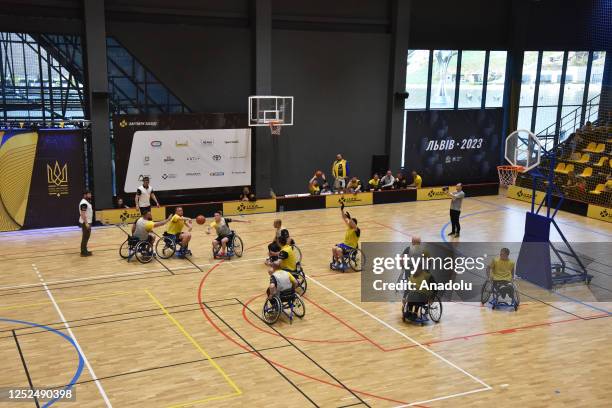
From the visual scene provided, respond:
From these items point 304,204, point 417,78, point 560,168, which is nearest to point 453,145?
point 417,78

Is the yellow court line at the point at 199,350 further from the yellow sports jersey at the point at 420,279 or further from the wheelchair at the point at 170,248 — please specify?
the yellow sports jersey at the point at 420,279

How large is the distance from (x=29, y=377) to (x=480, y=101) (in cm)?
2381

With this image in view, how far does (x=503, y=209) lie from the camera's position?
25.0 m

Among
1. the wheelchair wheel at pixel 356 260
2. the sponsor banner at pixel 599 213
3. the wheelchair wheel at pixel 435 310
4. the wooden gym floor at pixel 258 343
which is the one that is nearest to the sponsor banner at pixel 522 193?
the sponsor banner at pixel 599 213

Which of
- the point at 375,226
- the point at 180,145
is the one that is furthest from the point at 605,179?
the point at 180,145

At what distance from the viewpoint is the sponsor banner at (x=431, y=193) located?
1040 inches

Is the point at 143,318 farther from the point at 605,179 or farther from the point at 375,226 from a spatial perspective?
the point at 605,179

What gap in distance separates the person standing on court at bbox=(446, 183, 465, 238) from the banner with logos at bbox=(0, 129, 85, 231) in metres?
11.7

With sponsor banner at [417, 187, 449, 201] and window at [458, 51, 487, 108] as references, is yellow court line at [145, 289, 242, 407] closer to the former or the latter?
sponsor banner at [417, 187, 449, 201]

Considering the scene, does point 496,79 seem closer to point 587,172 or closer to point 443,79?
point 443,79

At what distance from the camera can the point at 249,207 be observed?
2362cm

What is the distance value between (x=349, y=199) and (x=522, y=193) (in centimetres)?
742

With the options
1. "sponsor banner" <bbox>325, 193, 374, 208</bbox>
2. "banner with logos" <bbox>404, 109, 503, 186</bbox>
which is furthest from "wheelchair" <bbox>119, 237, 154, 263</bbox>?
"banner with logos" <bbox>404, 109, 503, 186</bbox>

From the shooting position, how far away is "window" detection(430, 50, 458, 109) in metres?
28.3
